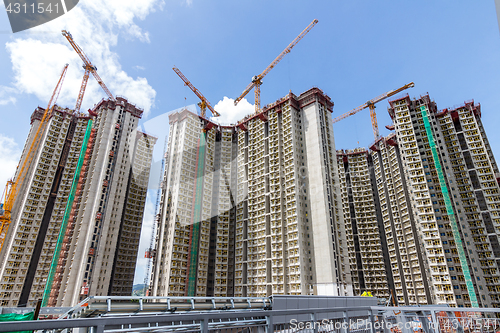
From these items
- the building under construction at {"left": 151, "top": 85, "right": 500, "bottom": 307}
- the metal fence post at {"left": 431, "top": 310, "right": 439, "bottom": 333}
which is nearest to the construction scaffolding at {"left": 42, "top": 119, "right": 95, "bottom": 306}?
the building under construction at {"left": 151, "top": 85, "right": 500, "bottom": 307}

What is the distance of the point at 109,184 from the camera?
85.8 meters

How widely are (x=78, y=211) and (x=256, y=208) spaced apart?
51250 mm

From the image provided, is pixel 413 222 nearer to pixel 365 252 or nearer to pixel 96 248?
pixel 365 252

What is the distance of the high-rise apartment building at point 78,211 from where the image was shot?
76375mm

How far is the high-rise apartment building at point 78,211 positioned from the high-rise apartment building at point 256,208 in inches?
566

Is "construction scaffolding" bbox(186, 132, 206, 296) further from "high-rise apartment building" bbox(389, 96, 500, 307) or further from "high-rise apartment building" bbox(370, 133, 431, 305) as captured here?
"high-rise apartment building" bbox(389, 96, 500, 307)

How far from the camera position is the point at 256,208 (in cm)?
8544

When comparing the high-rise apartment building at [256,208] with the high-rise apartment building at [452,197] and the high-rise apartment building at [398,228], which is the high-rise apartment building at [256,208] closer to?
the high-rise apartment building at [452,197]

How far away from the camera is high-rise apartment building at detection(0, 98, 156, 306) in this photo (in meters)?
76.4

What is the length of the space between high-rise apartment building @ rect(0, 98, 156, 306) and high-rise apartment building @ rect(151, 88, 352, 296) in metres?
14.4

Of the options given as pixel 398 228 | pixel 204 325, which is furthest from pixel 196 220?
pixel 204 325

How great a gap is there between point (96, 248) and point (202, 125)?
51178mm

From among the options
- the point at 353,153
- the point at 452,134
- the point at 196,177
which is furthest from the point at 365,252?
the point at 196,177

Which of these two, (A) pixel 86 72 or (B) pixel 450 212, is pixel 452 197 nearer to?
(B) pixel 450 212
